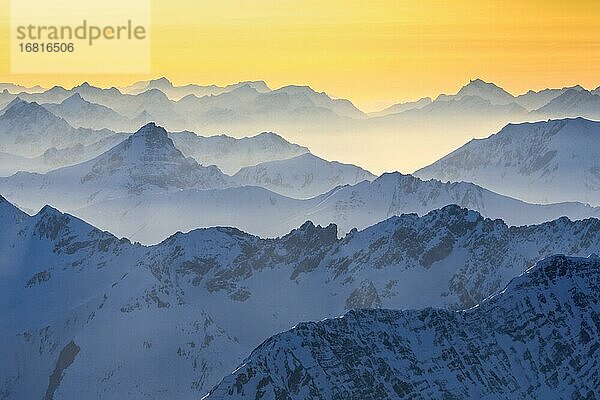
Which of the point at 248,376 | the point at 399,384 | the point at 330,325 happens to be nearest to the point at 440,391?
the point at 399,384

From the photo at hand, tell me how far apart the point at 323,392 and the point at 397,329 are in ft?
72.7

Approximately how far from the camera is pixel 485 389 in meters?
198

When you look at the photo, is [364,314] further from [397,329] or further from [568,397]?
[568,397]

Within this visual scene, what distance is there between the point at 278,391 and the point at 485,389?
129ft

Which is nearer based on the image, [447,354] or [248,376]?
[248,376]

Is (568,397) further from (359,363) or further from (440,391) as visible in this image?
(359,363)

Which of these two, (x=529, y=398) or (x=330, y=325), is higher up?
(x=330, y=325)

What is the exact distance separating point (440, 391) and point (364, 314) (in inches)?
708

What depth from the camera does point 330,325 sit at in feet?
632

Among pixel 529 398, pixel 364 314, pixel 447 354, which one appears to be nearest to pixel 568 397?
pixel 529 398

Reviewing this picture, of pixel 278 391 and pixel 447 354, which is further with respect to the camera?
pixel 447 354

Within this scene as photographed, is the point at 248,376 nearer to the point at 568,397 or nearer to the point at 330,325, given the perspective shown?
the point at 330,325

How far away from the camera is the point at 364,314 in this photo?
19925 centimetres

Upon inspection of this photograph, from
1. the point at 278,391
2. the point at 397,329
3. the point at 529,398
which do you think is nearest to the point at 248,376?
the point at 278,391
